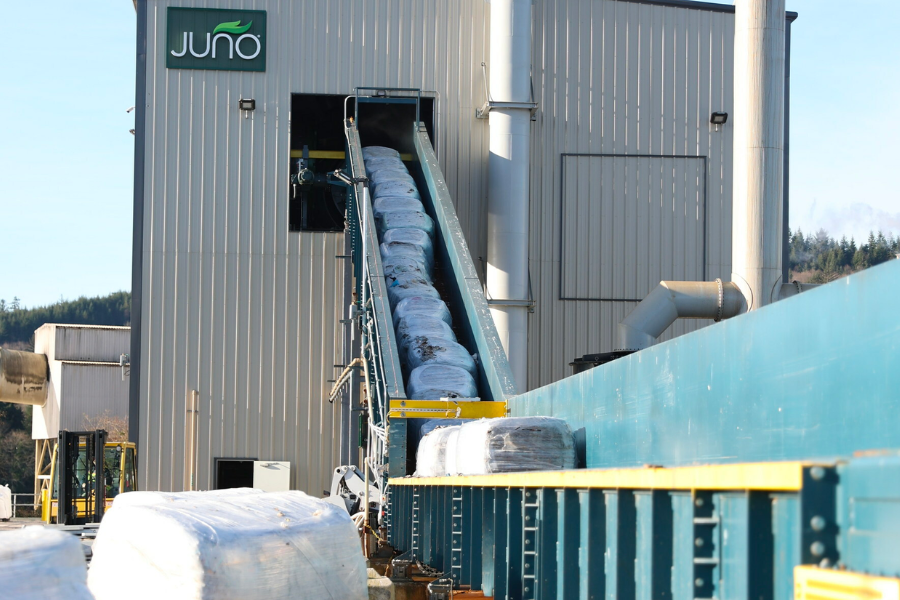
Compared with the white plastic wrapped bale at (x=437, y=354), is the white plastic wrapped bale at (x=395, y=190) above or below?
above

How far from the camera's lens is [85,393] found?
44.4 metres

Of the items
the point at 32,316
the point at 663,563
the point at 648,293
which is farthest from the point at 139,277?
the point at 32,316

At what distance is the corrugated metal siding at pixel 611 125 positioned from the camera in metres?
21.2

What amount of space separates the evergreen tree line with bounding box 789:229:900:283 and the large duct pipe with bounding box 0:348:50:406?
57.5 metres

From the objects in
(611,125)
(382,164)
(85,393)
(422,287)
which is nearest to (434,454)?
(422,287)

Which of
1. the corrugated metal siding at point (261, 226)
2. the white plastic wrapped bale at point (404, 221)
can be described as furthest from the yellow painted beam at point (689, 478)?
the corrugated metal siding at point (261, 226)

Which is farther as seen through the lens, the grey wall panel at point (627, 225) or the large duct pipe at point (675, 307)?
the grey wall panel at point (627, 225)

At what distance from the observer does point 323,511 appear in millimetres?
7371

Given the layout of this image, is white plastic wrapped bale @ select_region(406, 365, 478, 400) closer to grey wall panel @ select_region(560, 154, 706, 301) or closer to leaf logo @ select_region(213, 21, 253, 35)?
grey wall panel @ select_region(560, 154, 706, 301)

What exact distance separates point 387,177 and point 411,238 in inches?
92.7

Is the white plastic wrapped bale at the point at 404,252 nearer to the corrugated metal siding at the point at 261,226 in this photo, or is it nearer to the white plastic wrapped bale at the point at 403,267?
the white plastic wrapped bale at the point at 403,267

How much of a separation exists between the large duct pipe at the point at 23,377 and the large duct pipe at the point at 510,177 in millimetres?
27257

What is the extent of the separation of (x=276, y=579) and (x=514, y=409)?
17.6 ft

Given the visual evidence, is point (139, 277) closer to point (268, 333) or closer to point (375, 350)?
point (268, 333)
